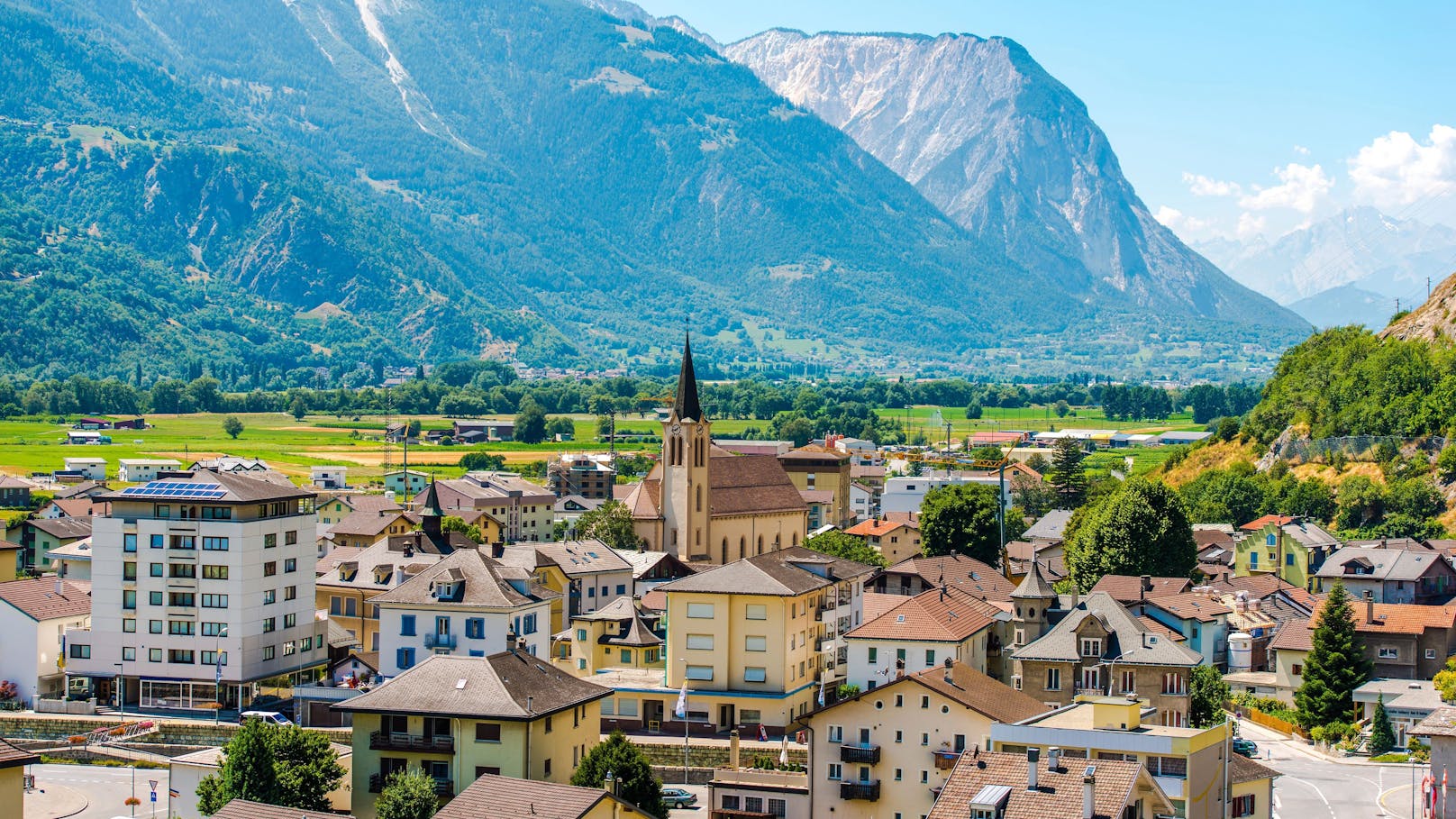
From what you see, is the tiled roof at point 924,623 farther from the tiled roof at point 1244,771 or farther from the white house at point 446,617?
the tiled roof at point 1244,771

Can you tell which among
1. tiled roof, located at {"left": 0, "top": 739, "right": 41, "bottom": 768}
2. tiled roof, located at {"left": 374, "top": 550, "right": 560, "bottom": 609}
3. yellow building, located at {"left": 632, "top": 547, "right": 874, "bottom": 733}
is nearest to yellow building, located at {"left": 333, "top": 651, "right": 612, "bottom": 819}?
tiled roof, located at {"left": 0, "top": 739, "right": 41, "bottom": 768}

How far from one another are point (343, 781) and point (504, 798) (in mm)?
14241

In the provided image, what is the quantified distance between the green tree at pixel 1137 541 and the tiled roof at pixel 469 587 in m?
35.5

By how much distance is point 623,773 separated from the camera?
53.2m

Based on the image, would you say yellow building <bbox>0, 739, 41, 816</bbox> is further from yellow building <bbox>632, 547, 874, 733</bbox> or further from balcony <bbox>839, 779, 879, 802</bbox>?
yellow building <bbox>632, 547, 874, 733</bbox>

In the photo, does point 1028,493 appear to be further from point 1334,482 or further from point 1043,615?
point 1043,615

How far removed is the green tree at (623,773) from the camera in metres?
52.8

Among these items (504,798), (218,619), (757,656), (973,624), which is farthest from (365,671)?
(504,798)

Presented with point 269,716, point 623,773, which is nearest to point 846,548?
point 269,716

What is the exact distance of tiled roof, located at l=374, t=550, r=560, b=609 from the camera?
73.7 metres

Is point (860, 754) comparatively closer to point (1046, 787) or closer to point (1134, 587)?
point (1046, 787)

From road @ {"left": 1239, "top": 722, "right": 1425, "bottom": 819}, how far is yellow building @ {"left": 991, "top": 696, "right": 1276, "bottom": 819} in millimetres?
9221

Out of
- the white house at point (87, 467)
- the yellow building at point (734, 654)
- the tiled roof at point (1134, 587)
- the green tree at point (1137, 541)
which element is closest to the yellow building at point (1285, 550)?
the green tree at point (1137, 541)

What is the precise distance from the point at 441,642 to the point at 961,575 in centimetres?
3055
